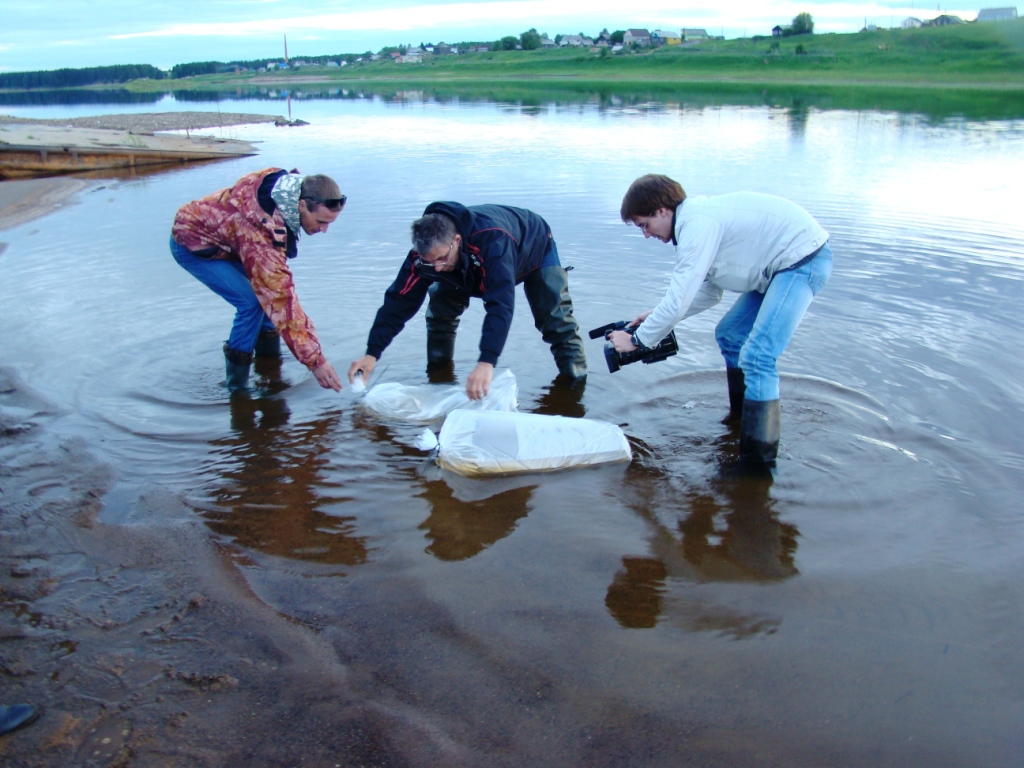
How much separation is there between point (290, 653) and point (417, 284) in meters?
2.43

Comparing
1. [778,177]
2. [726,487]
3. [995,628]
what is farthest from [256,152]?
[995,628]

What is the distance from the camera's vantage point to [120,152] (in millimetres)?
17688

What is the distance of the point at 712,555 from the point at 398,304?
237 cm

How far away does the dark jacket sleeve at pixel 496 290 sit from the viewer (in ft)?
13.4

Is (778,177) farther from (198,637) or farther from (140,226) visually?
(198,637)

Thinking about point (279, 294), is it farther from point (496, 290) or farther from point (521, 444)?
point (521, 444)

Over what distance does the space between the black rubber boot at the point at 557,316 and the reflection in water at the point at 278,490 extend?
60.1 inches

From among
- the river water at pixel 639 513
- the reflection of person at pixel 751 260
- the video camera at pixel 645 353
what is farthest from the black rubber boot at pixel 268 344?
the reflection of person at pixel 751 260

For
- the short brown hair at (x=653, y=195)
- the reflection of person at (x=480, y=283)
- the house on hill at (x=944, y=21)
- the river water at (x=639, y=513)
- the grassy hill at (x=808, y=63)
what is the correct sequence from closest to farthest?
the river water at (x=639, y=513)
the short brown hair at (x=653, y=195)
the reflection of person at (x=480, y=283)
the grassy hill at (x=808, y=63)
the house on hill at (x=944, y=21)

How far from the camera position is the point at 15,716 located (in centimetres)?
214

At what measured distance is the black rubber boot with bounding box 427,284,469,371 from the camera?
510 centimetres

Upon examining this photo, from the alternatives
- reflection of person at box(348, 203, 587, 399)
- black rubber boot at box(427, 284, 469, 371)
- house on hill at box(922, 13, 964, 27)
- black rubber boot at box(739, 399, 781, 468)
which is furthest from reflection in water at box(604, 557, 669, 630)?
house on hill at box(922, 13, 964, 27)

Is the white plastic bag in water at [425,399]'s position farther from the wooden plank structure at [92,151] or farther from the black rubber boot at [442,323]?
the wooden plank structure at [92,151]

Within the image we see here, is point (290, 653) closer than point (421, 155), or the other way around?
point (290, 653)
